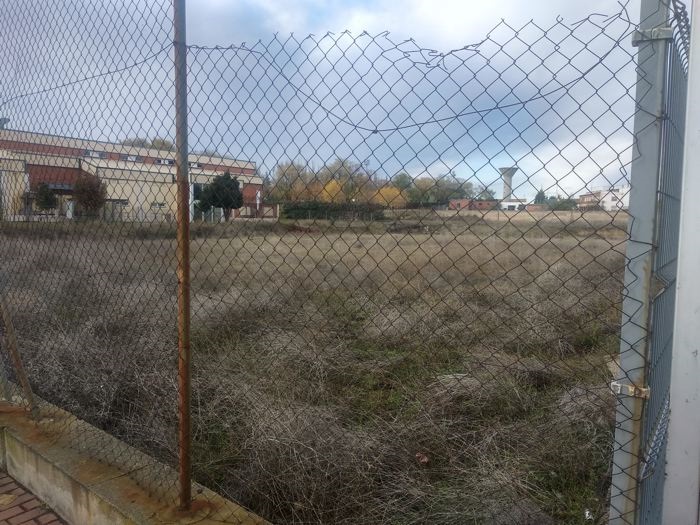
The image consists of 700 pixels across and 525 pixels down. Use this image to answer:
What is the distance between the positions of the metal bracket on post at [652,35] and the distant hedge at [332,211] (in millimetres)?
1106

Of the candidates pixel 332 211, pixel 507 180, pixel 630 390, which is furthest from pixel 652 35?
pixel 332 211

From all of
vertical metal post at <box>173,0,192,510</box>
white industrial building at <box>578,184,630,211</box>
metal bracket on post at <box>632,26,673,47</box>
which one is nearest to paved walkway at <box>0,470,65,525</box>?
vertical metal post at <box>173,0,192,510</box>

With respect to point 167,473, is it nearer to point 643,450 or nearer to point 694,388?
point 643,450

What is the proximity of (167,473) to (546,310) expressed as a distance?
202 inches

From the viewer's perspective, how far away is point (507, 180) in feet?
5.82

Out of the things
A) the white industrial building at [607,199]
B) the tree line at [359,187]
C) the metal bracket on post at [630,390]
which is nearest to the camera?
the metal bracket on post at [630,390]

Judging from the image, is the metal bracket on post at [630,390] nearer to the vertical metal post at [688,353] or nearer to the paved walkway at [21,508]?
the vertical metal post at [688,353]

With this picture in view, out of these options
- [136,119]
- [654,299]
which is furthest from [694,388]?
[136,119]

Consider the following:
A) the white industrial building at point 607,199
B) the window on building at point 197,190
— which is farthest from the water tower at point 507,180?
the window on building at point 197,190

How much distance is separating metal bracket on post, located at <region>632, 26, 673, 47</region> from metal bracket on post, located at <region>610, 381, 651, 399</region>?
2.82 ft

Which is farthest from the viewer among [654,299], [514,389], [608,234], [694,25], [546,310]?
[546,310]

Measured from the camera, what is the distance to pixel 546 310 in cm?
642

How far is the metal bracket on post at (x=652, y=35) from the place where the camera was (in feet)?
4.01

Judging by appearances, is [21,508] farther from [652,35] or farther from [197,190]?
[652,35]
